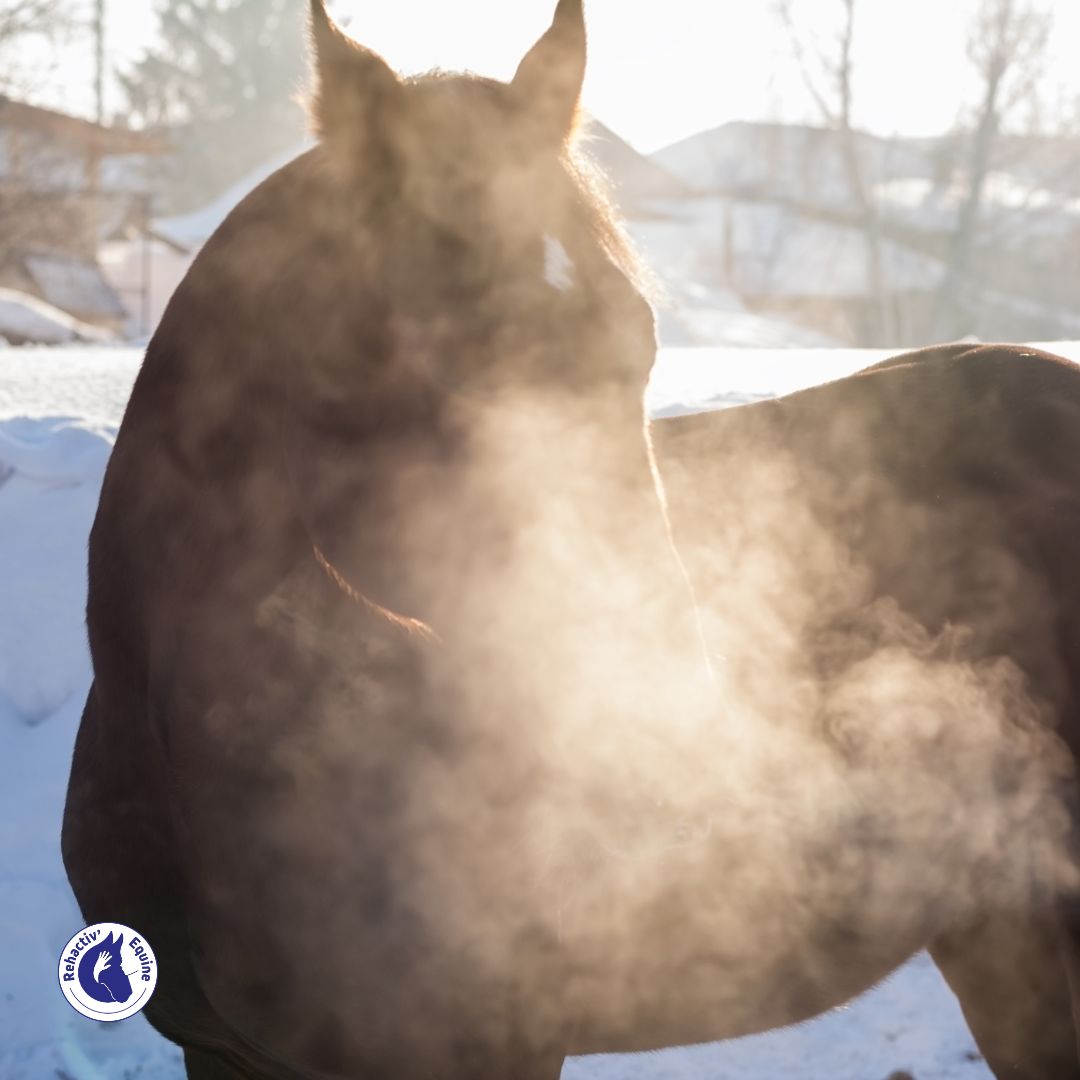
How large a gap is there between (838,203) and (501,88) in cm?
3206

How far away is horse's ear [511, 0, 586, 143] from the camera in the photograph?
175 cm

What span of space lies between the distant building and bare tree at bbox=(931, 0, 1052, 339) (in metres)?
17.0

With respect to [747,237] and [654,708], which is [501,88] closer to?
[654,708]

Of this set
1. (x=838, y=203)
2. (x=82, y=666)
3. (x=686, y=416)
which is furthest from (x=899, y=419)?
(x=838, y=203)

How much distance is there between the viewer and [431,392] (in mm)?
1567

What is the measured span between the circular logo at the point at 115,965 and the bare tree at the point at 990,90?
2387 centimetres

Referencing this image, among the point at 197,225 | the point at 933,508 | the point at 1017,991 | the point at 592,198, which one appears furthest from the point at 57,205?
the point at 1017,991

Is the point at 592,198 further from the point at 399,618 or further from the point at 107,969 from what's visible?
the point at 107,969

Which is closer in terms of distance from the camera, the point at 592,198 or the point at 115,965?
the point at 592,198

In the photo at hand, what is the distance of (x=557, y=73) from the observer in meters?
1.79

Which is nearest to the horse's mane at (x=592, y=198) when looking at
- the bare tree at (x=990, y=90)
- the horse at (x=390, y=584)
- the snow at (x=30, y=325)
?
the horse at (x=390, y=584)

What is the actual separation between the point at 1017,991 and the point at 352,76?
6.93 ft

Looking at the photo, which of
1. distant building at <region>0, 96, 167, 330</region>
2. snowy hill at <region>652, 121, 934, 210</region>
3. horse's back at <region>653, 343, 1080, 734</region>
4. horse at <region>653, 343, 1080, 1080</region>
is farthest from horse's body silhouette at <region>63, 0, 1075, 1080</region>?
snowy hill at <region>652, 121, 934, 210</region>

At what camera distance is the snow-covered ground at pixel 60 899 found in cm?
280
